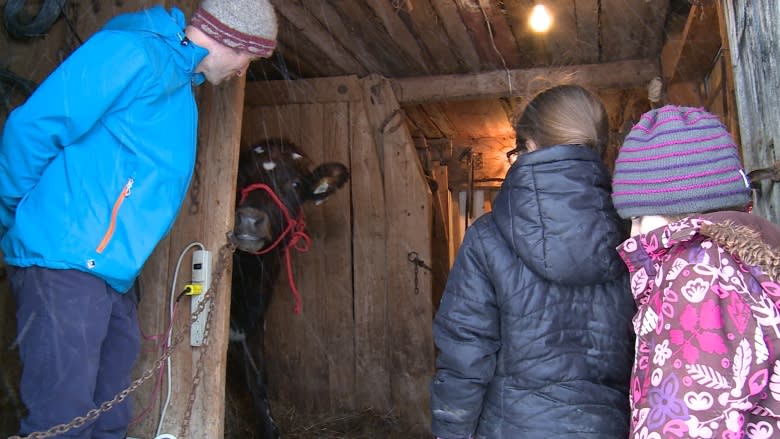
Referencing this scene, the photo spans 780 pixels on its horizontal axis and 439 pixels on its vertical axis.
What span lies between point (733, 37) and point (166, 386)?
2.43 m

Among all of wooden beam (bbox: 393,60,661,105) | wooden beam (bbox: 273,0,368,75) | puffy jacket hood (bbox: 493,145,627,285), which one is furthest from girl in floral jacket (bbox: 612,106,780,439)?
wooden beam (bbox: 393,60,661,105)

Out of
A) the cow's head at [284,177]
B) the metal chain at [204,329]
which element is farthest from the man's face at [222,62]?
the cow's head at [284,177]

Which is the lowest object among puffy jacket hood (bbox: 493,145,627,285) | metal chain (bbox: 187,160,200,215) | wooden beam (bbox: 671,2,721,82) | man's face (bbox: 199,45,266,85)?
puffy jacket hood (bbox: 493,145,627,285)

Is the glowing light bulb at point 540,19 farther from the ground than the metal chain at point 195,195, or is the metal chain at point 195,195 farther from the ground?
the glowing light bulb at point 540,19

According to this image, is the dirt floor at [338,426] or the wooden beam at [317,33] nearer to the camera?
the wooden beam at [317,33]

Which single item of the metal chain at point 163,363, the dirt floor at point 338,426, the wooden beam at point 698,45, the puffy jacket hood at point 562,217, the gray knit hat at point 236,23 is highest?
the wooden beam at point 698,45

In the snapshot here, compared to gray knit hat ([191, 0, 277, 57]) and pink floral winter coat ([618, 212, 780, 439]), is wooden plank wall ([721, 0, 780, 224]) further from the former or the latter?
gray knit hat ([191, 0, 277, 57])

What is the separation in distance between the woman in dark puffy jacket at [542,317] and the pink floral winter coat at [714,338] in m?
0.39

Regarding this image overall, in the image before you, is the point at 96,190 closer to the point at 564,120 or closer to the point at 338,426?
the point at 564,120

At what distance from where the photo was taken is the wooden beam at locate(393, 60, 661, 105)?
4625mm

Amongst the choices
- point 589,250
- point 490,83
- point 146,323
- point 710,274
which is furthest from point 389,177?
point 710,274

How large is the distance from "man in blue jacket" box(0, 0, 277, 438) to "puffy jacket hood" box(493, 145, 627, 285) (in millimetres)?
1062

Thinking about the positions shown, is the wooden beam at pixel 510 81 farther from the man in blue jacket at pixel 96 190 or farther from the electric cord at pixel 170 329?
the man in blue jacket at pixel 96 190

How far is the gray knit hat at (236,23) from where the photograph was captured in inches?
86.0
